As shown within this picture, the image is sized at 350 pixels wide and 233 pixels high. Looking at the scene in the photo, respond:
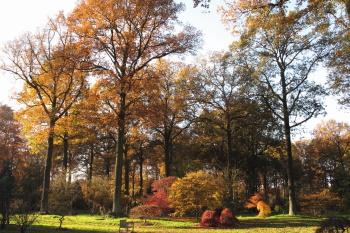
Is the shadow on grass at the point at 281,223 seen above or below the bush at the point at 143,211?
below

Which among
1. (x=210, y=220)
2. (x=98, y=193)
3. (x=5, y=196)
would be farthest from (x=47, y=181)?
(x=210, y=220)

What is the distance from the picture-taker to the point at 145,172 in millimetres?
42812

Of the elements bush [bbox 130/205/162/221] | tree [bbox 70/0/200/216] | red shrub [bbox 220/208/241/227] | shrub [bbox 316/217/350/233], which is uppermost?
tree [bbox 70/0/200/216]

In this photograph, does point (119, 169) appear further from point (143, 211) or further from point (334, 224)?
point (334, 224)

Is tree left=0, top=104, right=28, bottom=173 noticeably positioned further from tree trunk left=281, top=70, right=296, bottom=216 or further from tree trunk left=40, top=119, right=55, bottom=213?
tree trunk left=281, top=70, right=296, bottom=216

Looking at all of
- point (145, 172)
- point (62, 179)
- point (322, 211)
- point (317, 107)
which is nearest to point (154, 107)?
point (62, 179)

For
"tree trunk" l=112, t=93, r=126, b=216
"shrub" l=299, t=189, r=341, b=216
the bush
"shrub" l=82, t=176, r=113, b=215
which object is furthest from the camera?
"shrub" l=82, t=176, r=113, b=215

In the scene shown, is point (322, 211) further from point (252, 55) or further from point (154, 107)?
point (154, 107)

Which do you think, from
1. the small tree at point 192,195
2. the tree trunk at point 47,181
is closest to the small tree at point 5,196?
the tree trunk at point 47,181

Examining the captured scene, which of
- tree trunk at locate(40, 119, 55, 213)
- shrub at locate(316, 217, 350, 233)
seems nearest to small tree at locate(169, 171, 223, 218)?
tree trunk at locate(40, 119, 55, 213)

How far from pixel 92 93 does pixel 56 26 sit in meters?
6.83

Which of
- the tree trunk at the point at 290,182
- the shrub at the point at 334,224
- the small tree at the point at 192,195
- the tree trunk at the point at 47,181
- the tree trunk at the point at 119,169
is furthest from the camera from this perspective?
the tree trunk at the point at 290,182

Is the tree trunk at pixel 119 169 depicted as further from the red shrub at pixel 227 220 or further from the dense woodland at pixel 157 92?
the red shrub at pixel 227 220

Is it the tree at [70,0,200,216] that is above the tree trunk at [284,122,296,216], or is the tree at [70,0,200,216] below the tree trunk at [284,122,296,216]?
above
